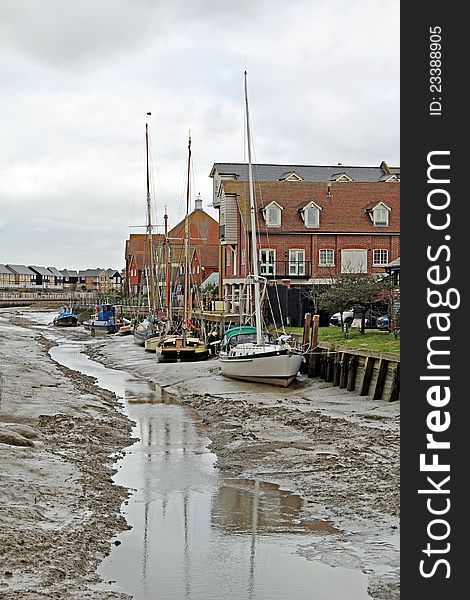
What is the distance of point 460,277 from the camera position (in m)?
9.14

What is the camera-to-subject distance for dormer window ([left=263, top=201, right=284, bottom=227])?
193ft

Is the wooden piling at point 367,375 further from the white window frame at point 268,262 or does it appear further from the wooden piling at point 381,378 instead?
the white window frame at point 268,262

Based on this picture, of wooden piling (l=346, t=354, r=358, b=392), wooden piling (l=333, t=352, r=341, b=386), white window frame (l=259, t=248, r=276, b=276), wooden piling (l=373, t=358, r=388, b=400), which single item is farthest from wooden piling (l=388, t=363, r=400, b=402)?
white window frame (l=259, t=248, r=276, b=276)

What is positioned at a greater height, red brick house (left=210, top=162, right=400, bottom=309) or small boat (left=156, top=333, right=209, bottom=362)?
red brick house (left=210, top=162, right=400, bottom=309)

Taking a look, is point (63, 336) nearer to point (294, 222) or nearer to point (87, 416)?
point (294, 222)

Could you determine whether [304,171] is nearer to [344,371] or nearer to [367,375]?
[344,371]

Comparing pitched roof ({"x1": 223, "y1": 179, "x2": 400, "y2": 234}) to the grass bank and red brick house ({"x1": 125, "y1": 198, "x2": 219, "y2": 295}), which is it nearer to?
the grass bank

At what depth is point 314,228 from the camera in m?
59.2

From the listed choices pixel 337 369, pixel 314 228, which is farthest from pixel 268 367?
pixel 314 228

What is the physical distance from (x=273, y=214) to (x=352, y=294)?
20480 millimetres

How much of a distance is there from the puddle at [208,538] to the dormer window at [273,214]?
124 ft

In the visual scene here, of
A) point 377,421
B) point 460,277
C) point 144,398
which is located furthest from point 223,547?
point 144,398

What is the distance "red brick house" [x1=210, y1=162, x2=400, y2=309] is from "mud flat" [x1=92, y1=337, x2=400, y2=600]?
69.6ft

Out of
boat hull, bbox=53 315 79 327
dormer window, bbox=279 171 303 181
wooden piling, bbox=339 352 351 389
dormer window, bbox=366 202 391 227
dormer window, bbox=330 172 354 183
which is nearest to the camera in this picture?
wooden piling, bbox=339 352 351 389
